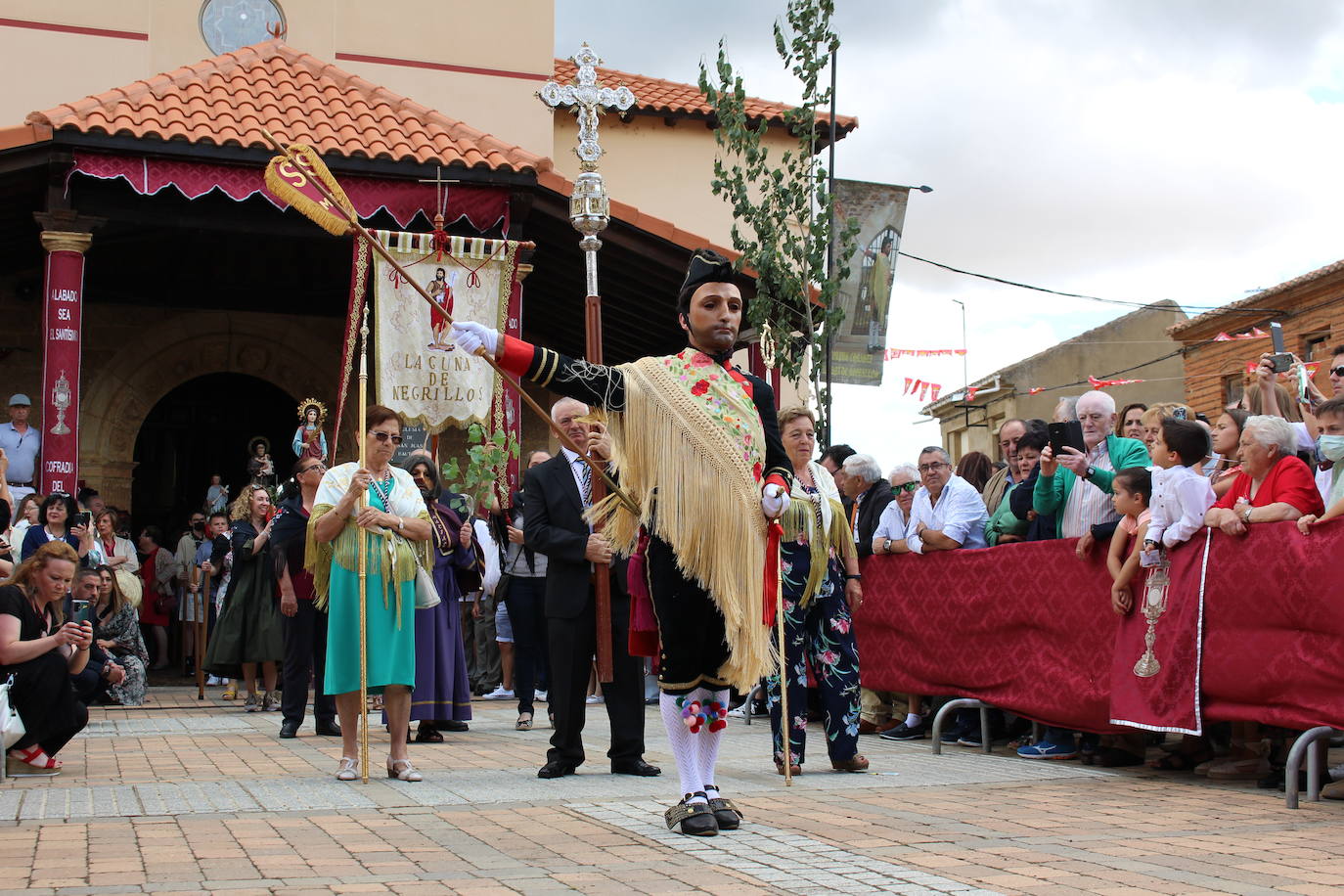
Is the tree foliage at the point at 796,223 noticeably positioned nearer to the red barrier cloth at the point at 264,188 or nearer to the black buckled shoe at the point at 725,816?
the red barrier cloth at the point at 264,188

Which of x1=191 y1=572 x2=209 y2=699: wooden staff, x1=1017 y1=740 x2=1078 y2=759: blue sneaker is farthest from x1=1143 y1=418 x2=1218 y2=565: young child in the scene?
x1=191 y1=572 x2=209 y2=699: wooden staff

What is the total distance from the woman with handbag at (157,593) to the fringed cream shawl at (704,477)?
1208 centimetres

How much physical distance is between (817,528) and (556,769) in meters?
1.79

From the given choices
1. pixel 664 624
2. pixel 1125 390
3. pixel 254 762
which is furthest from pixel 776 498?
pixel 1125 390

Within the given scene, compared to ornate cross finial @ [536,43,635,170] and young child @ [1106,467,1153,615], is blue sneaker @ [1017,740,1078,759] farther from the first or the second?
ornate cross finial @ [536,43,635,170]

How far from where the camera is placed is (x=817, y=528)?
7.43 meters

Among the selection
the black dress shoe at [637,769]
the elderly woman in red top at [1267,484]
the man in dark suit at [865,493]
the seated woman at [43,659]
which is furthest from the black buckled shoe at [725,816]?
the man in dark suit at [865,493]

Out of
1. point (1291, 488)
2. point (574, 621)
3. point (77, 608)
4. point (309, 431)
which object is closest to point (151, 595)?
point (309, 431)

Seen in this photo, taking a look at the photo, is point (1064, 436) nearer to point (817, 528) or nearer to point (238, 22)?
point (817, 528)

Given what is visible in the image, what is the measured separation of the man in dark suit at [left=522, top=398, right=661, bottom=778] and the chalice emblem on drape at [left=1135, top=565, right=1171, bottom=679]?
2.39m

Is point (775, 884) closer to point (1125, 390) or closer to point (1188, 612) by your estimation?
point (1188, 612)

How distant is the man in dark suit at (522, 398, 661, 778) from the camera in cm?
705

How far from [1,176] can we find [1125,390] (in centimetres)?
3438

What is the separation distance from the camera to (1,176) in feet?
42.3
